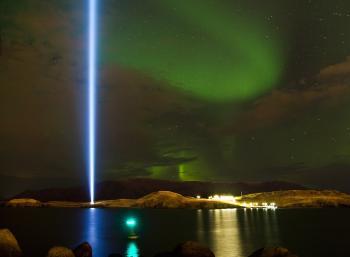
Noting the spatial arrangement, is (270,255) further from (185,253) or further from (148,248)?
(148,248)

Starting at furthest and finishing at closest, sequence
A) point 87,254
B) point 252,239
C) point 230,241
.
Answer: point 252,239, point 230,241, point 87,254

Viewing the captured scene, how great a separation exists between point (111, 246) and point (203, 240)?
17.7m

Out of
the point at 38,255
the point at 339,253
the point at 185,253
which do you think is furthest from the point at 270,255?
the point at 38,255

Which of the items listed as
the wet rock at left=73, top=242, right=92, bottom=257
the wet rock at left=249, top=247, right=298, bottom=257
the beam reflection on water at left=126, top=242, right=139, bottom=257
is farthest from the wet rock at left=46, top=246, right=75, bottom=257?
the beam reflection on water at left=126, top=242, right=139, bottom=257

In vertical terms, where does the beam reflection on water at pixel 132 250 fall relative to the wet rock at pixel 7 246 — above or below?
below

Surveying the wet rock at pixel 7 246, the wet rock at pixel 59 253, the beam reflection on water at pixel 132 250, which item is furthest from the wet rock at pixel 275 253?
the wet rock at pixel 7 246

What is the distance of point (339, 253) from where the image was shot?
188 ft

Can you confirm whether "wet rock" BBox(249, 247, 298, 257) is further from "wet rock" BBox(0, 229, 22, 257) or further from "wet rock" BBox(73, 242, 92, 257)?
"wet rock" BBox(0, 229, 22, 257)

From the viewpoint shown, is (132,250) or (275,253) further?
(132,250)

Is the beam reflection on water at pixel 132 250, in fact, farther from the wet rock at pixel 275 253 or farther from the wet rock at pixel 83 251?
the wet rock at pixel 275 253

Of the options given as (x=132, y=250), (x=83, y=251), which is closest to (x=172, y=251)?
(x=83, y=251)

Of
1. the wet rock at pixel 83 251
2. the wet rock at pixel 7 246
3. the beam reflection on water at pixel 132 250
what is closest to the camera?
the wet rock at pixel 83 251

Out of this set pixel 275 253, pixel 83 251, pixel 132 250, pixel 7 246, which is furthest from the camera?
pixel 132 250

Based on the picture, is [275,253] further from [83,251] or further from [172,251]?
[83,251]
